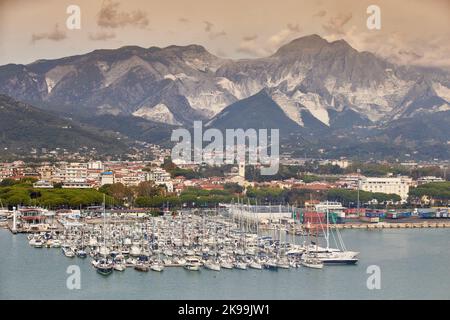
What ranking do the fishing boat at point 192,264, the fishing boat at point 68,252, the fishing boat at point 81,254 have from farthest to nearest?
1. the fishing boat at point 68,252
2. the fishing boat at point 81,254
3. the fishing boat at point 192,264

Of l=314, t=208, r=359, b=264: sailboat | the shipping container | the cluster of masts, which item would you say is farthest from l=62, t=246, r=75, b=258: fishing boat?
the shipping container

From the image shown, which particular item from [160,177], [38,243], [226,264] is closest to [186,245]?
[226,264]

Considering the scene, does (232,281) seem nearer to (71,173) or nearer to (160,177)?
(160,177)

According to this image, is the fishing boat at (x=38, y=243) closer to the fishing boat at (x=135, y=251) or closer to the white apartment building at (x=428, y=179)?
the fishing boat at (x=135, y=251)

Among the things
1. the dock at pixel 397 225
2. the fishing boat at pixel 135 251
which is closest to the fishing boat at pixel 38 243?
the fishing boat at pixel 135 251

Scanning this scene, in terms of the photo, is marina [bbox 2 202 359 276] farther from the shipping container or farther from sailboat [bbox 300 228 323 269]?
the shipping container

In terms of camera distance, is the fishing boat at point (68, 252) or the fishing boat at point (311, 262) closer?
the fishing boat at point (311, 262)
